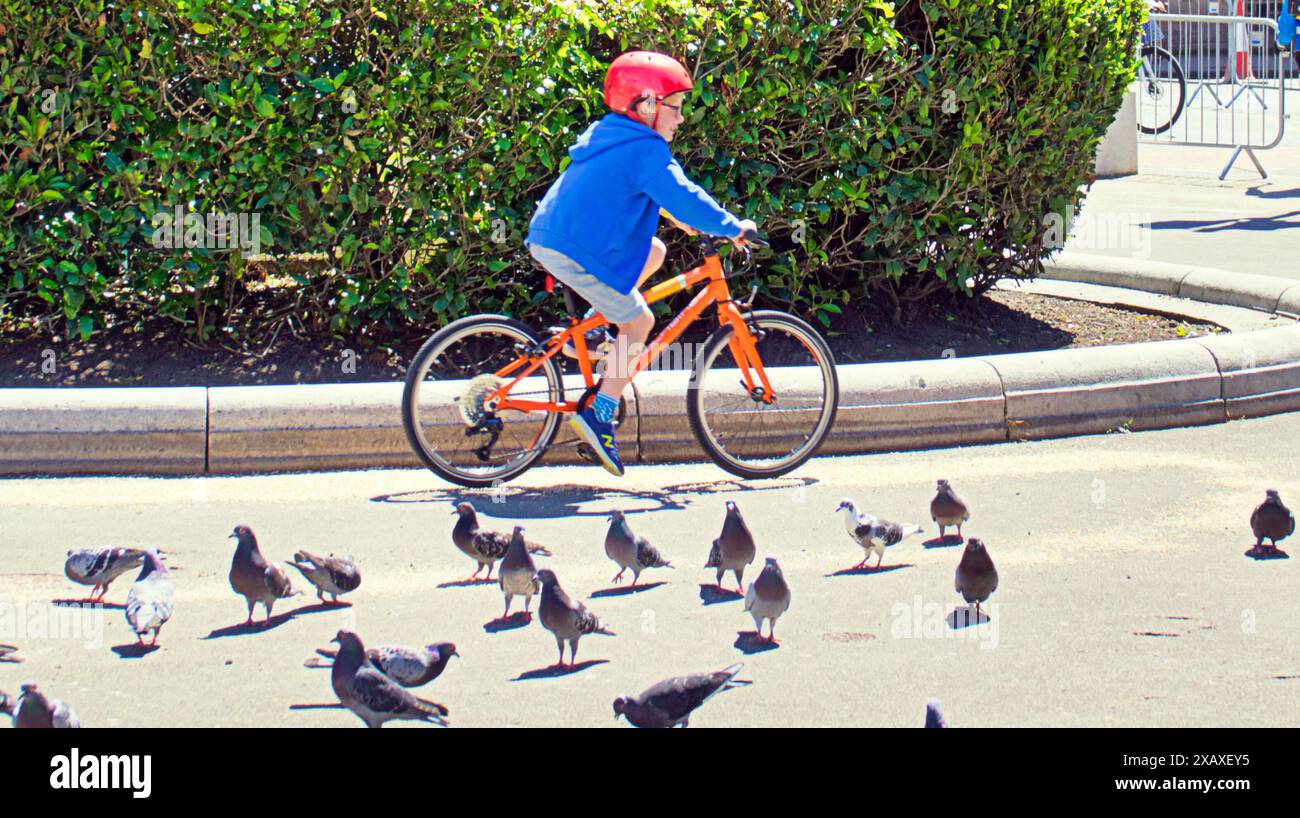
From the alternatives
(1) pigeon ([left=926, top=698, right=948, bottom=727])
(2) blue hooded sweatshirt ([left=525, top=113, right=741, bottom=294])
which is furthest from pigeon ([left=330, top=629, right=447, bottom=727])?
(2) blue hooded sweatshirt ([left=525, top=113, right=741, bottom=294])

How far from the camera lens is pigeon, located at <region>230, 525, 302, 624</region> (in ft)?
16.0

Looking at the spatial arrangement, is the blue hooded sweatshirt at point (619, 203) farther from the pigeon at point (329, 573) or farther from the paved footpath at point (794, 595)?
the pigeon at point (329, 573)

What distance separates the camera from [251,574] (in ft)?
16.1

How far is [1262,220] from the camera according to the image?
1368 centimetres

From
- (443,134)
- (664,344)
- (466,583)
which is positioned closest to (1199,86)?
(443,134)

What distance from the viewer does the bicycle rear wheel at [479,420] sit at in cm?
662

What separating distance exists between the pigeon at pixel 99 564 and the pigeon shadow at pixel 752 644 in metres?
1.79

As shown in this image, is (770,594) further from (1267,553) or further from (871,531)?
(1267,553)

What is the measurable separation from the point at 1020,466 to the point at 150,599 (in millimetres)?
3653

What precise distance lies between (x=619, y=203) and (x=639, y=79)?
1.55 ft

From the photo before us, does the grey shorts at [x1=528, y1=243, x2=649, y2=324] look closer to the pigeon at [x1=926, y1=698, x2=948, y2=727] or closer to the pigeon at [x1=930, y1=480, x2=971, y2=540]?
the pigeon at [x1=930, y1=480, x2=971, y2=540]

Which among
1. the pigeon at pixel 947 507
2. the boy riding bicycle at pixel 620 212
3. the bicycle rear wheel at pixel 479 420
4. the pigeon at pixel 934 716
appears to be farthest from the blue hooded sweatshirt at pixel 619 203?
the pigeon at pixel 934 716
